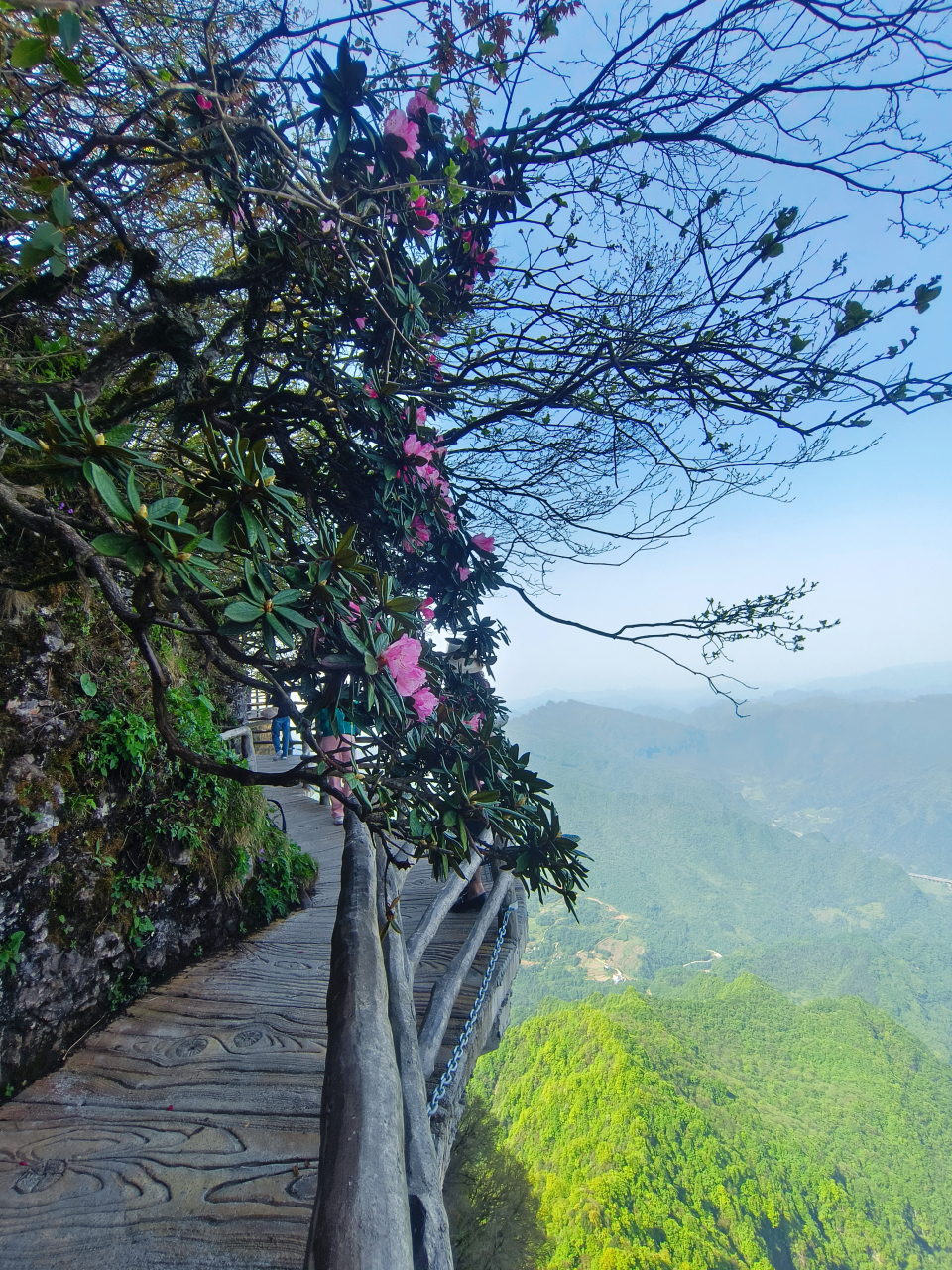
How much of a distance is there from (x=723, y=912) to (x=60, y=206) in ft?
356

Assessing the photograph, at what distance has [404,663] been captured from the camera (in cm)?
154

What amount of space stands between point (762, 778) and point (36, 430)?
17947 cm

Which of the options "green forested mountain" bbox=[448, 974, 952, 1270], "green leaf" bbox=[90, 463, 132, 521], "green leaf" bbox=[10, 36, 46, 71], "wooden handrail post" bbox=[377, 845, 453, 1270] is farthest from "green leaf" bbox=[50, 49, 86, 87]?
"green forested mountain" bbox=[448, 974, 952, 1270]

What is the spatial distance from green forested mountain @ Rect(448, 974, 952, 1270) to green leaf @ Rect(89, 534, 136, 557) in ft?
39.8

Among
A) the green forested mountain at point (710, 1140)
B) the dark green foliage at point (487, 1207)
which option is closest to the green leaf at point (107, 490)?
the dark green foliage at point (487, 1207)

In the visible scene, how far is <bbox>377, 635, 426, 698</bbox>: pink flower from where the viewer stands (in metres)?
1.51

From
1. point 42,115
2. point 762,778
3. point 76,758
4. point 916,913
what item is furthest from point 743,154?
point 762,778

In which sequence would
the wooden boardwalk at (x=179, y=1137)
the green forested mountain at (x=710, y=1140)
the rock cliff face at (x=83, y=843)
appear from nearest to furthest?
the wooden boardwalk at (x=179, y=1137), the rock cliff face at (x=83, y=843), the green forested mountain at (x=710, y=1140)

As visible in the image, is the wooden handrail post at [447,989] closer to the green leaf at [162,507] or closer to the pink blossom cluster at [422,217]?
the green leaf at [162,507]

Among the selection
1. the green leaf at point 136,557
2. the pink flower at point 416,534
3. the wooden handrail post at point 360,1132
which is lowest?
Result: the wooden handrail post at point 360,1132

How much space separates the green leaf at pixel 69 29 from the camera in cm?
88

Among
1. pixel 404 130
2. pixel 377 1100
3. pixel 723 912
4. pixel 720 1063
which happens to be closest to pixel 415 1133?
pixel 377 1100

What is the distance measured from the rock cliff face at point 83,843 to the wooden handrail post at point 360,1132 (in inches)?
46.5

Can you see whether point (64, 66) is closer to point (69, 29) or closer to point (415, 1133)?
point (69, 29)
